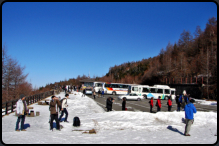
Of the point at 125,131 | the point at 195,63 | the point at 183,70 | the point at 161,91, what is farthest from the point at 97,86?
the point at 125,131

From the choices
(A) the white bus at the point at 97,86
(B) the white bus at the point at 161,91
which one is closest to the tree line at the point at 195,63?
(B) the white bus at the point at 161,91

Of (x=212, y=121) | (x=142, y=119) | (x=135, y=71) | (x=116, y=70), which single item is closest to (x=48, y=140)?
(x=142, y=119)

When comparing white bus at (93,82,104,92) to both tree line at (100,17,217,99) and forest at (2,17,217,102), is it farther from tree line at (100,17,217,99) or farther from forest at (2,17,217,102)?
tree line at (100,17,217,99)

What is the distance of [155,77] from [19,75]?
47248 mm

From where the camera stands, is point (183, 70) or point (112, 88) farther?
point (183, 70)

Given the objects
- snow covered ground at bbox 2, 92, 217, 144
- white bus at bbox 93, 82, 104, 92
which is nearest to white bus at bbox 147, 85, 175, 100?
white bus at bbox 93, 82, 104, 92

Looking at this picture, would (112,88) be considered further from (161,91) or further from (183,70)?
(183,70)

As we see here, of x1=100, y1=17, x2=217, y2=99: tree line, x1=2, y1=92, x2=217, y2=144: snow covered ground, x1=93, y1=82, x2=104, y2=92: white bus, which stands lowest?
x1=2, y1=92, x2=217, y2=144: snow covered ground

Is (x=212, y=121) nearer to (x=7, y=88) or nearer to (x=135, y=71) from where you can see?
(x=7, y=88)

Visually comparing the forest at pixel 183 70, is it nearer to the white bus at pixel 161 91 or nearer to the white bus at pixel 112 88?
the white bus at pixel 161 91

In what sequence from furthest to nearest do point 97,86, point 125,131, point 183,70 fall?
point 183,70
point 97,86
point 125,131

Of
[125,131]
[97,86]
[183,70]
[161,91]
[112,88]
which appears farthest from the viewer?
[183,70]

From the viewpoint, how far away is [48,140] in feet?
26.1

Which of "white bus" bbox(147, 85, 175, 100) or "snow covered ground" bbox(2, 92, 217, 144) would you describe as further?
"white bus" bbox(147, 85, 175, 100)
